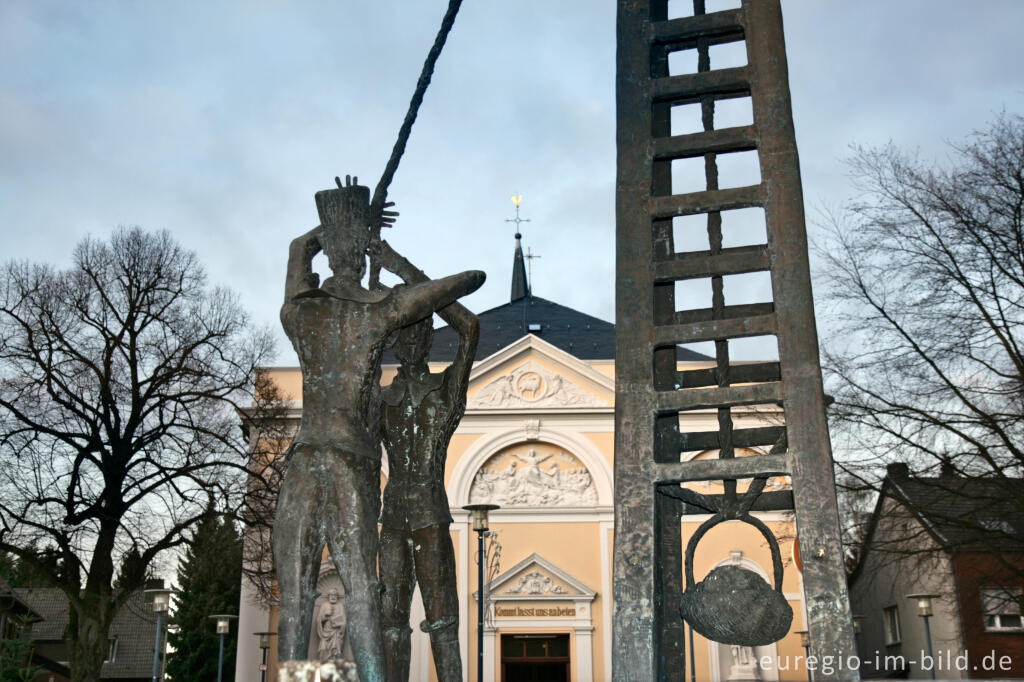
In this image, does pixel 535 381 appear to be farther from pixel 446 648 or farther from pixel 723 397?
pixel 723 397

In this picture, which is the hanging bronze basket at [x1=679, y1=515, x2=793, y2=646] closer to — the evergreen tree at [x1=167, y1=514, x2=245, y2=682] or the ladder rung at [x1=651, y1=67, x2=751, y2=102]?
the ladder rung at [x1=651, y1=67, x2=751, y2=102]

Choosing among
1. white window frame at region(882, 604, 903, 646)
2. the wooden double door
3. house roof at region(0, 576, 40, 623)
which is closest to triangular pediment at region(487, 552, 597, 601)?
the wooden double door

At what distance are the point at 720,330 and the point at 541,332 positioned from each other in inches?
1269

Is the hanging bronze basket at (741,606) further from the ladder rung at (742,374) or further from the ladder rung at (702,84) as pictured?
the ladder rung at (702,84)

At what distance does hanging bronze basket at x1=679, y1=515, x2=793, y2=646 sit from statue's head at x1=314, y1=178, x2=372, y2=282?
2213 mm

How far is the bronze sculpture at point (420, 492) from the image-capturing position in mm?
5465

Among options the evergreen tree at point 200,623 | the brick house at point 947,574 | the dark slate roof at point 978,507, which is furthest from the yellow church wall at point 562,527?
the evergreen tree at point 200,623

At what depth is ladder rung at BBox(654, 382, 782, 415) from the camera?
199 inches

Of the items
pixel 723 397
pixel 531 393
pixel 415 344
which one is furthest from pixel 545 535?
pixel 723 397

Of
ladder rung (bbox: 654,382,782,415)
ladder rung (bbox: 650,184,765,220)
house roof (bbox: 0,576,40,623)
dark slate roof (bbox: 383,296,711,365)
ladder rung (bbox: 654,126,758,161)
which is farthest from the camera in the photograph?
dark slate roof (bbox: 383,296,711,365)

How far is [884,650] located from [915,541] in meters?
20.0

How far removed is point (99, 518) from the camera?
2098cm

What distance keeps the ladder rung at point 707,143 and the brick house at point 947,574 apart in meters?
6.62

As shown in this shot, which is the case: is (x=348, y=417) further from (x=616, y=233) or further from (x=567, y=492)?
(x=567, y=492)
